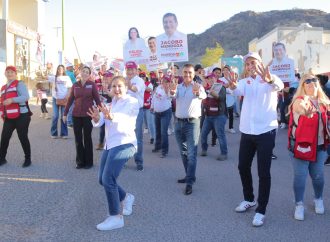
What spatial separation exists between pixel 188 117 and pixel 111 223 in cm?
220

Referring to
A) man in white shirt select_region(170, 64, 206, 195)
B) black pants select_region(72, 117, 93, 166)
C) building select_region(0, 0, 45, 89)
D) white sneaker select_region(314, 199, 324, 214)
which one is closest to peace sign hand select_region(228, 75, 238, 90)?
man in white shirt select_region(170, 64, 206, 195)

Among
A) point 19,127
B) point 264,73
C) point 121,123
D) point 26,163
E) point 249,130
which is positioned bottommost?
point 26,163

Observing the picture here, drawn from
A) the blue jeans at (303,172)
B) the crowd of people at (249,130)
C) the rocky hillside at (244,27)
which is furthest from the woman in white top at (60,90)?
the rocky hillside at (244,27)

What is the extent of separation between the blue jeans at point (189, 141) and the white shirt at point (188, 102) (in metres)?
0.11

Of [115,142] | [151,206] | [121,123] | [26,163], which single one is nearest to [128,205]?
[151,206]

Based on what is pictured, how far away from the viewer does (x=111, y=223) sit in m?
4.52

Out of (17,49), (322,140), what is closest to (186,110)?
(322,140)

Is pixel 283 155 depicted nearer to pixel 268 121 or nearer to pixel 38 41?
pixel 268 121

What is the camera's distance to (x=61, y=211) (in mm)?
5086

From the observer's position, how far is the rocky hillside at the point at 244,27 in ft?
411

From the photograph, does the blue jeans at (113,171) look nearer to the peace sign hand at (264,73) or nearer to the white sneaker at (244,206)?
the white sneaker at (244,206)

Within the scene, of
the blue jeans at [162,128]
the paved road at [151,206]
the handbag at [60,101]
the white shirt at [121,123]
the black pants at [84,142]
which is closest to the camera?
the paved road at [151,206]

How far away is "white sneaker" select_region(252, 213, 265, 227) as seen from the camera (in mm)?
4641

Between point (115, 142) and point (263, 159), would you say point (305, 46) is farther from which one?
point (115, 142)
